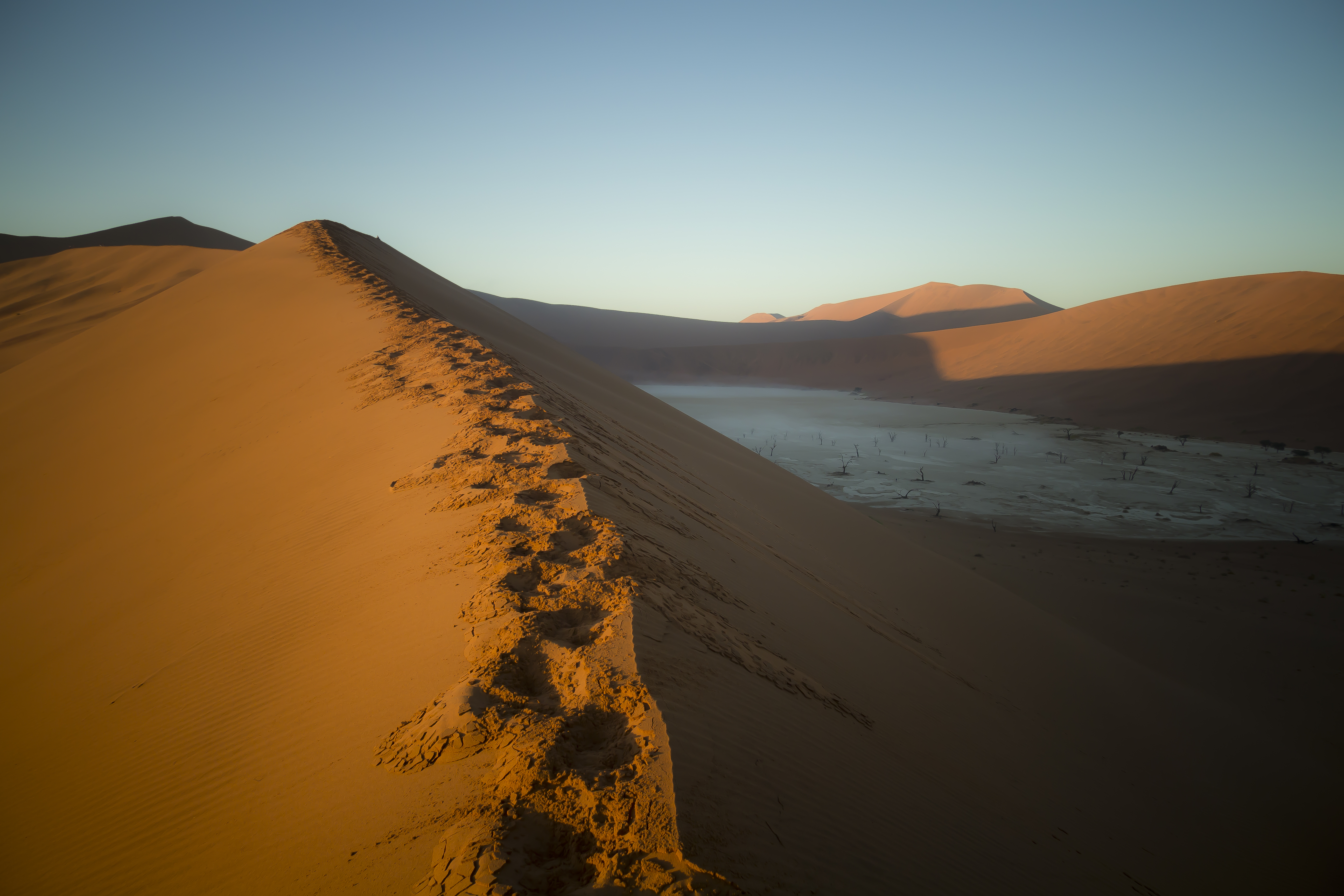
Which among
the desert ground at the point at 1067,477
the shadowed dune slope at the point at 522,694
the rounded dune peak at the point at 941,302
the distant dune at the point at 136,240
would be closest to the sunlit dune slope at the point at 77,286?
the distant dune at the point at 136,240

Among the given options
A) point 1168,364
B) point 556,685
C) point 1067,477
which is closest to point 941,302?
point 1168,364

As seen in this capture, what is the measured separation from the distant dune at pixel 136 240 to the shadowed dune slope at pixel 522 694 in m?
38.5

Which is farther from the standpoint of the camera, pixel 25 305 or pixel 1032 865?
pixel 25 305

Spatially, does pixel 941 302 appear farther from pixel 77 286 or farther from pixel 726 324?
pixel 77 286

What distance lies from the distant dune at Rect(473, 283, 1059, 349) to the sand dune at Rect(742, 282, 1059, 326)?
0.84 ft

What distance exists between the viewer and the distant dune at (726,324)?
62.7 m

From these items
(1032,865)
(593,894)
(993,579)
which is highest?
(593,894)

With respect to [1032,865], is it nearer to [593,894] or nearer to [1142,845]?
[1142,845]

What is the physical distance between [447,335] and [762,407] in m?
22.2

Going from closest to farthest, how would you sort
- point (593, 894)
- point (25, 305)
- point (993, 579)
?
1. point (593, 894)
2. point (993, 579)
3. point (25, 305)

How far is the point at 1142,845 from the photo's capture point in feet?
9.41

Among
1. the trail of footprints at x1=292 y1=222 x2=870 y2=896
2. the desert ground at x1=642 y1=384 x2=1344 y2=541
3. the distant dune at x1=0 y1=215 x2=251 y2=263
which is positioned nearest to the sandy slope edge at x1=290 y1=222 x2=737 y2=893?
the trail of footprints at x1=292 y1=222 x2=870 y2=896

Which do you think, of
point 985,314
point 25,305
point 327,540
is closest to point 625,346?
point 25,305

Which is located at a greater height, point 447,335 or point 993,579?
point 447,335
